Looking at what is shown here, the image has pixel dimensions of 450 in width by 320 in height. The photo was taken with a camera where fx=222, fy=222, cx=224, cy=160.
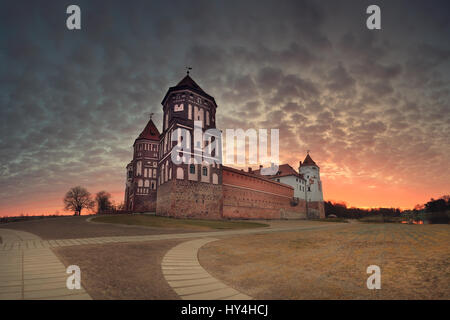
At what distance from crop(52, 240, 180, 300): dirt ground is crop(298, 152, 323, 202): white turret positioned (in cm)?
6405

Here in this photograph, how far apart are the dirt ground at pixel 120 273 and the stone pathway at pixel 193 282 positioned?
167mm

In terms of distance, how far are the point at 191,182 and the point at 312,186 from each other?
4591 centimetres

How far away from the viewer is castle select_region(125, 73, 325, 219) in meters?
30.4

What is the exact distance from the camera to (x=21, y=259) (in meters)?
5.48

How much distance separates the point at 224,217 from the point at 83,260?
30.3m

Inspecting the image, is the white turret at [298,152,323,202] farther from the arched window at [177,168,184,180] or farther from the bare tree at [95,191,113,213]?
the bare tree at [95,191,113,213]

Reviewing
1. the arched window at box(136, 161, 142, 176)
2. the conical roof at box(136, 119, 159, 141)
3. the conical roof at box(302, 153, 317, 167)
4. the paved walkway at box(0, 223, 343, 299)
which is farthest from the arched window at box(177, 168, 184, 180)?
the conical roof at box(302, 153, 317, 167)

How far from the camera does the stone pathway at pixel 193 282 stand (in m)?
3.52

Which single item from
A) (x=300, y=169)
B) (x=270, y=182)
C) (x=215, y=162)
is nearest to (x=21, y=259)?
(x=215, y=162)

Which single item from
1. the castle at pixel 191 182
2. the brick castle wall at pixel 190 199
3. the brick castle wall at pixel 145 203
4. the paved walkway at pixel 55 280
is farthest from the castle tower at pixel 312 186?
the paved walkway at pixel 55 280

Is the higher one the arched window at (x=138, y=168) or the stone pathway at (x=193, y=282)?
the arched window at (x=138, y=168)

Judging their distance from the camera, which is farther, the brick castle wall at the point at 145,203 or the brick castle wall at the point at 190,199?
the brick castle wall at the point at 145,203

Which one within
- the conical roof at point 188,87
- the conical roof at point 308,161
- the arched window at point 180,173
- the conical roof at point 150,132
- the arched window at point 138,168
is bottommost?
the arched window at point 180,173

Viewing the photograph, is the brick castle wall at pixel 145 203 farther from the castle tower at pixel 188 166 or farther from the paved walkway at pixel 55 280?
the paved walkway at pixel 55 280
